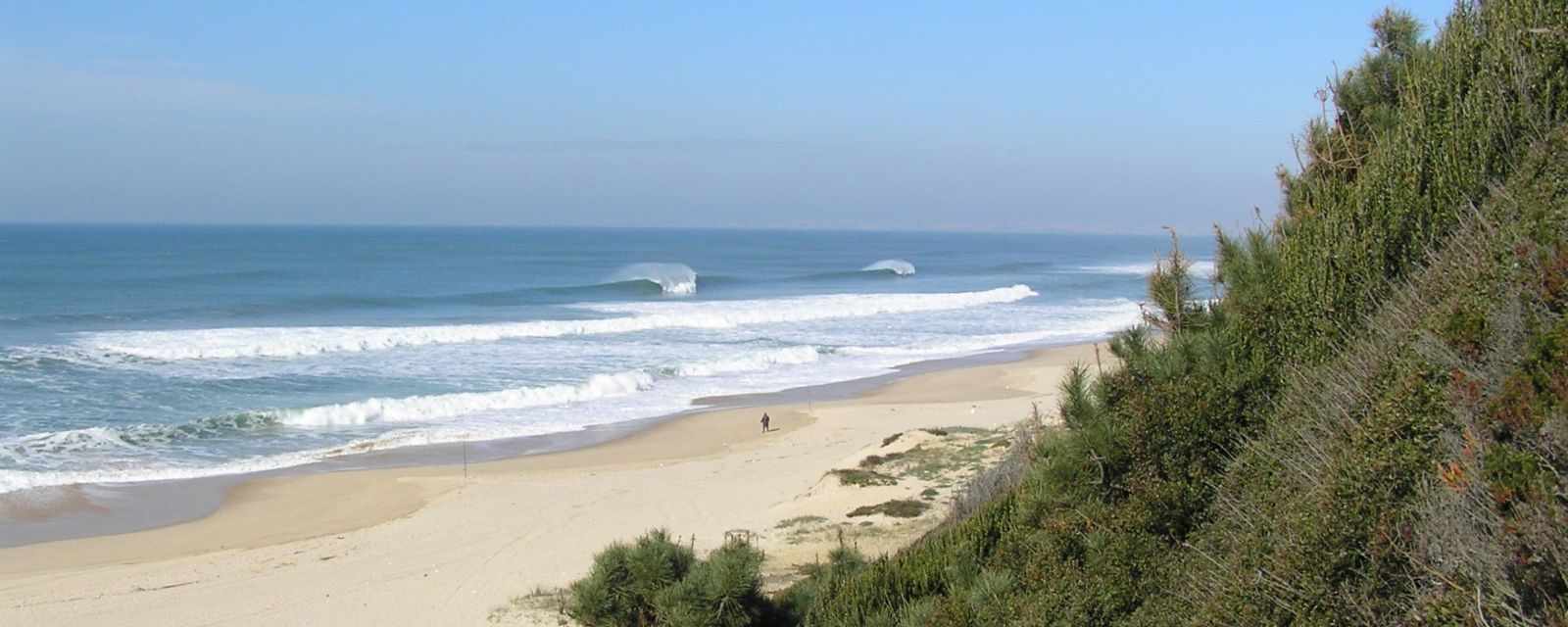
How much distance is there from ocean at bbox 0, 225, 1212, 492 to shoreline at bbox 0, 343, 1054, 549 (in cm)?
45

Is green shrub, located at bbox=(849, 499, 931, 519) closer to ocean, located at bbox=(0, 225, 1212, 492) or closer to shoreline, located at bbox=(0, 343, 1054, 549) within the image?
ocean, located at bbox=(0, 225, 1212, 492)

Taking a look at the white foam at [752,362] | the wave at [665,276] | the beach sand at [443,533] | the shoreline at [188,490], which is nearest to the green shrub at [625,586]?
the beach sand at [443,533]

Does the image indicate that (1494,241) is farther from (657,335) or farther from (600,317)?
(600,317)

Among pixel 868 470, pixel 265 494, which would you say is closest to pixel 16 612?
pixel 265 494

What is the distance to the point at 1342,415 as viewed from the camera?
203 inches

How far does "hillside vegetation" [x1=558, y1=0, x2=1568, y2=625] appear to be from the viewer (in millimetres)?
4125

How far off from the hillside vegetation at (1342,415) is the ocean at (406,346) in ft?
7.08

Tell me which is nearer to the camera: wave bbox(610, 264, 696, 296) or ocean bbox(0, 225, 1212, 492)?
ocean bbox(0, 225, 1212, 492)

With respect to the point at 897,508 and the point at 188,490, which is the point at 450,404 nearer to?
the point at 188,490

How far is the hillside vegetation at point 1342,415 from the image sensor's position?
4.12 meters

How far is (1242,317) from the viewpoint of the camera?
241 inches

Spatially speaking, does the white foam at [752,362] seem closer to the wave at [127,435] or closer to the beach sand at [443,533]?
the beach sand at [443,533]

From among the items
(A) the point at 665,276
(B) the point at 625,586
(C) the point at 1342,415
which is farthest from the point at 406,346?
(A) the point at 665,276

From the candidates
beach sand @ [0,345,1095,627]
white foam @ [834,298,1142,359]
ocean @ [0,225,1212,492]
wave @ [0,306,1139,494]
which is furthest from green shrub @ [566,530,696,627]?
white foam @ [834,298,1142,359]
